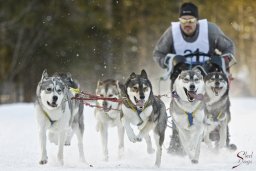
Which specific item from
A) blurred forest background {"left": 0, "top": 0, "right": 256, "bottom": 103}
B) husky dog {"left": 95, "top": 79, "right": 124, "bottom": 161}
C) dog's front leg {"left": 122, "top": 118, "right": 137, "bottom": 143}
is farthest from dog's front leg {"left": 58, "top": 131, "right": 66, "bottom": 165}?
blurred forest background {"left": 0, "top": 0, "right": 256, "bottom": 103}

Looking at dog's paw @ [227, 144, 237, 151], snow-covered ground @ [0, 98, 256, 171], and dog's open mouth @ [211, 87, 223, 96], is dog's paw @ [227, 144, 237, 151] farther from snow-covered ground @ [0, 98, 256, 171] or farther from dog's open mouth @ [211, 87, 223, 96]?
dog's open mouth @ [211, 87, 223, 96]

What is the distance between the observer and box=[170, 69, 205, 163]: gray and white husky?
6.66 meters

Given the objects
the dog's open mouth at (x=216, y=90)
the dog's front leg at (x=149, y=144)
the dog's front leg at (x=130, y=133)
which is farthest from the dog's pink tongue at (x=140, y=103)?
the dog's open mouth at (x=216, y=90)

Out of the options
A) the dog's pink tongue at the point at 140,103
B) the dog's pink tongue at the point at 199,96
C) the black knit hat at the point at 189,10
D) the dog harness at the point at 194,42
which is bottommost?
the dog's pink tongue at the point at 140,103

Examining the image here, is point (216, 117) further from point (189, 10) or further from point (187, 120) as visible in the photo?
point (189, 10)

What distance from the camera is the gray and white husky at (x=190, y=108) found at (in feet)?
21.9

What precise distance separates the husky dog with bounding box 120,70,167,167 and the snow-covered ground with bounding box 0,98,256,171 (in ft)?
1.03

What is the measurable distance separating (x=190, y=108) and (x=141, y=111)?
1.71 ft

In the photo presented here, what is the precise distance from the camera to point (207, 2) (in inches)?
1236

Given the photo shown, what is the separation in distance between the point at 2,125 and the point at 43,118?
530 centimetres

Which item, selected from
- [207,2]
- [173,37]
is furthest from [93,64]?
[173,37]

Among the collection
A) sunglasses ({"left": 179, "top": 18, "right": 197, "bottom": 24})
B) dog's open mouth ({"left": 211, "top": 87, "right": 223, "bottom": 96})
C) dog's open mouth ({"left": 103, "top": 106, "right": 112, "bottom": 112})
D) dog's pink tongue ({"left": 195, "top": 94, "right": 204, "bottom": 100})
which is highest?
sunglasses ({"left": 179, "top": 18, "right": 197, "bottom": 24})

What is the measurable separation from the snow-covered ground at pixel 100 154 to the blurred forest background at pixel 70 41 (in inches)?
558

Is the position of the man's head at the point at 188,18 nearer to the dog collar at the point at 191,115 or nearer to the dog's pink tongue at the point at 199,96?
the dog's pink tongue at the point at 199,96
